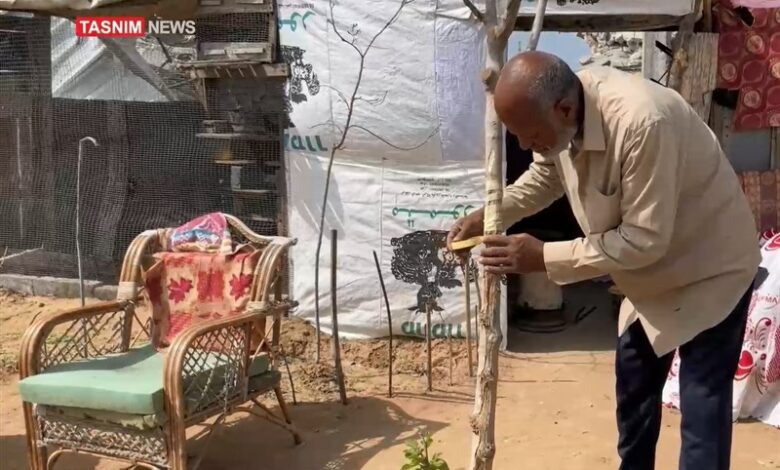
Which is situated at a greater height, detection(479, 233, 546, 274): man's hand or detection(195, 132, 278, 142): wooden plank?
detection(195, 132, 278, 142): wooden plank

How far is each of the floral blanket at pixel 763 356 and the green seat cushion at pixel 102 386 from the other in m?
2.50

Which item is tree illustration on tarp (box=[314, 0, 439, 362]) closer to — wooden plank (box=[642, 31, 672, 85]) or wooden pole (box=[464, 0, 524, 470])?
wooden plank (box=[642, 31, 672, 85])

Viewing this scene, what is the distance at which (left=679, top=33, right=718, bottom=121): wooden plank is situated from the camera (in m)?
5.78

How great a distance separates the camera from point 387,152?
6027 mm

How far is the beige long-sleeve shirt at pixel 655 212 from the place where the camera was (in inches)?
91.9

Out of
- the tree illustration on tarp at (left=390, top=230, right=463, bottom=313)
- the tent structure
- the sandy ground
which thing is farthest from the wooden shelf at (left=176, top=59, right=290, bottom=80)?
the sandy ground

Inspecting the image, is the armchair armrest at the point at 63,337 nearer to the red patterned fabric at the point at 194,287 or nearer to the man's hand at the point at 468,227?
the red patterned fabric at the point at 194,287

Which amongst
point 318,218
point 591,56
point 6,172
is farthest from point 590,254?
point 591,56

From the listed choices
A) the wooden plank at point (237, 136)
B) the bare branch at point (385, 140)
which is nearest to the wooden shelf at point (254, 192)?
the wooden plank at point (237, 136)

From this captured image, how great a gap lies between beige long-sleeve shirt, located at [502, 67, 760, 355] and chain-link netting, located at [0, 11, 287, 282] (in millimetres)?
4141

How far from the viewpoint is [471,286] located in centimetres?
599

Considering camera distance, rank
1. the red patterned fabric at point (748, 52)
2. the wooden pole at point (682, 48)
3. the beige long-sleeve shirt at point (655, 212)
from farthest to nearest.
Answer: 1. the red patterned fabric at point (748, 52)
2. the wooden pole at point (682, 48)
3. the beige long-sleeve shirt at point (655, 212)

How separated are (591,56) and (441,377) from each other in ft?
16.3

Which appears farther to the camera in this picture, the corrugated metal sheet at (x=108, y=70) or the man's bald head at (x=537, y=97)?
the corrugated metal sheet at (x=108, y=70)
